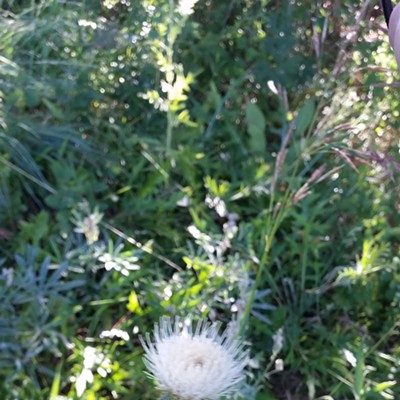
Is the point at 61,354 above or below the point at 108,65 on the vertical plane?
below

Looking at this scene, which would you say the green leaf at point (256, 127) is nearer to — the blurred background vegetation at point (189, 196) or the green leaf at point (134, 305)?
the blurred background vegetation at point (189, 196)

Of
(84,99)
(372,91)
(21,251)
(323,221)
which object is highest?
(372,91)

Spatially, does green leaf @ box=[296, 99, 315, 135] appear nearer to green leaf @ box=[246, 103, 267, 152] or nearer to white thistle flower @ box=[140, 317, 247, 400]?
green leaf @ box=[246, 103, 267, 152]

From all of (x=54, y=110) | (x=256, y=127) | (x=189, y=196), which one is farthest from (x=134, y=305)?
(x=256, y=127)

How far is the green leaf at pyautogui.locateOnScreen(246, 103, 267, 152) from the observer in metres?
2.56

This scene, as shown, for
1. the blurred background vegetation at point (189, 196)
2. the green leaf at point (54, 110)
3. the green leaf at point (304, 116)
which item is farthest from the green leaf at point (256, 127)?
the green leaf at point (54, 110)

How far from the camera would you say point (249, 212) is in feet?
8.09

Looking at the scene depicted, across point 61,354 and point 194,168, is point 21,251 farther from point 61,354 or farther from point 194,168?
point 194,168

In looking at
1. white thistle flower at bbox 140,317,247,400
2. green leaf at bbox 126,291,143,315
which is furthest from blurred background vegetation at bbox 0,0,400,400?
white thistle flower at bbox 140,317,247,400

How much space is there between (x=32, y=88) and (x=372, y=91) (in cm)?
103

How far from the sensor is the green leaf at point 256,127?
8.40ft

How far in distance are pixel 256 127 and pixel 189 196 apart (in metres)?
0.33

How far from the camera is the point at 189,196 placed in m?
2.42

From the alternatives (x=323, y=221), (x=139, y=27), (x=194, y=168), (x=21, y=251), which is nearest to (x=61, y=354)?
(x=21, y=251)
